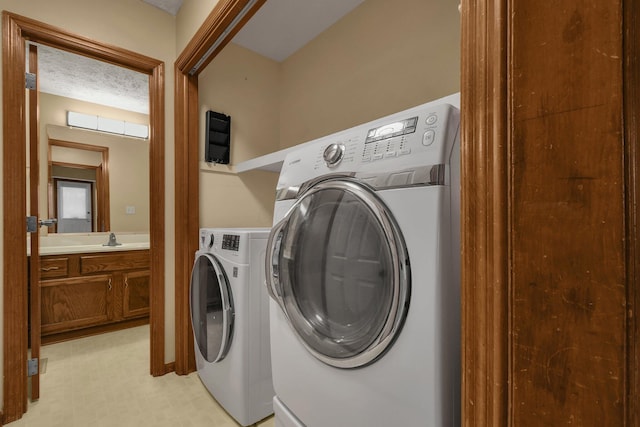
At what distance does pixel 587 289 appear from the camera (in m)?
0.32

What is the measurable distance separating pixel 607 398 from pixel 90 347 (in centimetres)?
301

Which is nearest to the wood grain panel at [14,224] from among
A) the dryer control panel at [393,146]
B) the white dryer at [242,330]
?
the white dryer at [242,330]

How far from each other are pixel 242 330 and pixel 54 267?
203 cm

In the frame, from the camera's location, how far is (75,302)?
232 cm

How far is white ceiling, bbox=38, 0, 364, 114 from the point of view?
1912 mm

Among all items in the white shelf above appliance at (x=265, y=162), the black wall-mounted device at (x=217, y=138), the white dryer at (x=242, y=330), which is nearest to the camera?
the white dryer at (x=242, y=330)

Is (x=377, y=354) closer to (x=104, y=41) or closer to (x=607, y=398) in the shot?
(x=607, y=398)

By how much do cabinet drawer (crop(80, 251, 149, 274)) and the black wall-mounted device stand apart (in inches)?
54.0

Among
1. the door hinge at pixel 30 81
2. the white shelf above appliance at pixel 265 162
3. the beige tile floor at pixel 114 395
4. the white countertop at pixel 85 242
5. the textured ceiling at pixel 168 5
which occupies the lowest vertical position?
the beige tile floor at pixel 114 395

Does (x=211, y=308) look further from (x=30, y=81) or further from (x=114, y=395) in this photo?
(x=30, y=81)

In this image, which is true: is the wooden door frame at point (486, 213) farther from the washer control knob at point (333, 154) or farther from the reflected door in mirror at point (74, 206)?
the reflected door in mirror at point (74, 206)

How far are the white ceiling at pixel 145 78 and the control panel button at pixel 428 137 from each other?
1.68 meters

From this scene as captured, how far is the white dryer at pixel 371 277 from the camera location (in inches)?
21.7

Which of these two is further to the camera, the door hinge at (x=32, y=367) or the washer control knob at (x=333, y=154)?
the door hinge at (x=32, y=367)
